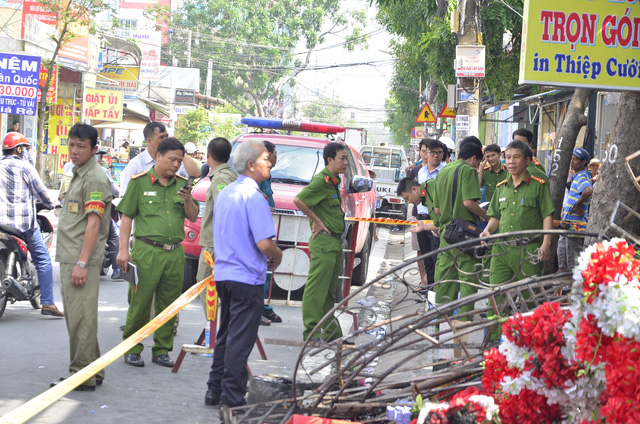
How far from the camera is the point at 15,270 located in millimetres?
8688

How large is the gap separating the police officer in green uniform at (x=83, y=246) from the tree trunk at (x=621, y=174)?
11.9 ft

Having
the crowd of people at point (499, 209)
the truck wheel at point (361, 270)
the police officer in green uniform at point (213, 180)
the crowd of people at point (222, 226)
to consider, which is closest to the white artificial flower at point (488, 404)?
the crowd of people at point (222, 226)

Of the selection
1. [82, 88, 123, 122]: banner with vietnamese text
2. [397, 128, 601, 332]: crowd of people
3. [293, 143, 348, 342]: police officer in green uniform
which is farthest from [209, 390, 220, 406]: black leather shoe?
[82, 88, 123, 122]: banner with vietnamese text

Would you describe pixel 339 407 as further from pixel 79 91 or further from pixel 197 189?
pixel 79 91

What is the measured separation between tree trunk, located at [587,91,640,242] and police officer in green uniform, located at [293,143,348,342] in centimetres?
293

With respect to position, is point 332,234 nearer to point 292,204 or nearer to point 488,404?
point 292,204

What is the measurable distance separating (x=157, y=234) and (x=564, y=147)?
5.12 meters

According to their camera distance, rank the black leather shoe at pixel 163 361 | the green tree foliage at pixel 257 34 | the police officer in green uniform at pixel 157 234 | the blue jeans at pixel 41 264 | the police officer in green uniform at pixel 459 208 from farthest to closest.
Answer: the green tree foliage at pixel 257 34 → the blue jeans at pixel 41 264 → the police officer in green uniform at pixel 459 208 → the black leather shoe at pixel 163 361 → the police officer in green uniform at pixel 157 234

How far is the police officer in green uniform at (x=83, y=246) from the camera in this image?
6230 millimetres

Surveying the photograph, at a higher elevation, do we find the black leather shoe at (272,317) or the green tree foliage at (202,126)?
the green tree foliage at (202,126)

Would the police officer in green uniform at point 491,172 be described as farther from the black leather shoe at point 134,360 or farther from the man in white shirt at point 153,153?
the black leather shoe at point 134,360

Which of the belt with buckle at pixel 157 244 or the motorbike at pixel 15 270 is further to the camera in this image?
the motorbike at pixel 15 270

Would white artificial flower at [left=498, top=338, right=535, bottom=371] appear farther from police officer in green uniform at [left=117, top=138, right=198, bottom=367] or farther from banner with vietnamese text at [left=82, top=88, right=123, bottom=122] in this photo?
banner with vietnamese text at [left=82, top=88, right=123, bottom=122]

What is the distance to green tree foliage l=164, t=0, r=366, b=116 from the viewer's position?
179 feet
